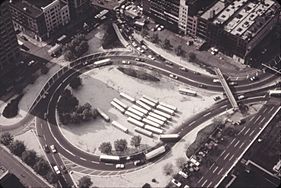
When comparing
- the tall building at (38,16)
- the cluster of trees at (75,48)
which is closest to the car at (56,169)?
the cluster of trees at (75,48)

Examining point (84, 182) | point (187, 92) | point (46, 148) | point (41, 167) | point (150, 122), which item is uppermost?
point (187, 92)

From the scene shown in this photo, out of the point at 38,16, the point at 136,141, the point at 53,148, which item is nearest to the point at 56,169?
the point at 53,148

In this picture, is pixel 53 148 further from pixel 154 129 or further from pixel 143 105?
pixel 143 105

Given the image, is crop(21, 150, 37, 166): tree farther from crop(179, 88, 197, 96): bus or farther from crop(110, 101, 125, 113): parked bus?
crop(179, 88, 197, 96): bus

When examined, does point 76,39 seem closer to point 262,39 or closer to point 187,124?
point 187,124

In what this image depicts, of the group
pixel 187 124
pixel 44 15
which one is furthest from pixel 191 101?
pixel 44 15

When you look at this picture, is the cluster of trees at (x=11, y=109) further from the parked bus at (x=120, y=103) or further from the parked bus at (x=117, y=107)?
the parked bus at (x=120, y=103)
